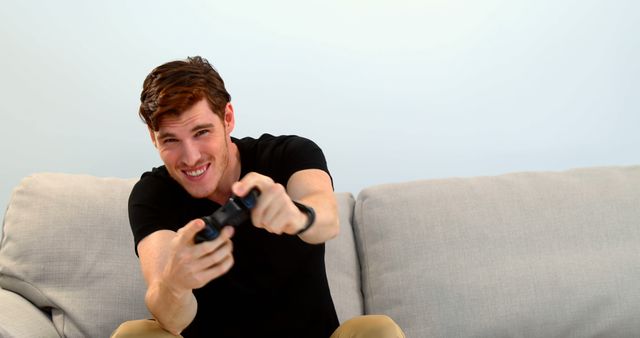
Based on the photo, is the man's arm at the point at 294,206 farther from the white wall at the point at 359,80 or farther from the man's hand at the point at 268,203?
the white wall at the point at 359,80

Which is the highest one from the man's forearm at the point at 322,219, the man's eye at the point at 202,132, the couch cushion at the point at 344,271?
the man's eye at the point at 202,132

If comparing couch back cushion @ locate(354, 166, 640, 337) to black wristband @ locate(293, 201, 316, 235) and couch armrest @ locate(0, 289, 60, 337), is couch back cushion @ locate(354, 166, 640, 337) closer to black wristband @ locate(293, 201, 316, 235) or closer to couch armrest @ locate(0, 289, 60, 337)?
black wristband @ locate(293, 201, 316, 235)

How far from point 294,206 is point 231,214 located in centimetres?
13

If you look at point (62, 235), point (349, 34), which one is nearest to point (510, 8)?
point (349, 34)

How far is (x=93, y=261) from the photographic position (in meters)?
2.08

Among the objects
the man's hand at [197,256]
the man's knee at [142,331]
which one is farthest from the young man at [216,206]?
the man's hand at [197,256]

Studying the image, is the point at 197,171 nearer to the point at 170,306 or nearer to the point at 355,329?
the point at 170,306

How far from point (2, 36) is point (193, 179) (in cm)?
129

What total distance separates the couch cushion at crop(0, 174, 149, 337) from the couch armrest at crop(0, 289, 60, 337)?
1.4 inches

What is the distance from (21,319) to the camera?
1.87 m

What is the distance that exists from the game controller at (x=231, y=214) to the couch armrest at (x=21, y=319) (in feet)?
2.35

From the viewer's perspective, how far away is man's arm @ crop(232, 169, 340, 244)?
132cm

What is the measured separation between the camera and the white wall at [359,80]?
8.62 feet

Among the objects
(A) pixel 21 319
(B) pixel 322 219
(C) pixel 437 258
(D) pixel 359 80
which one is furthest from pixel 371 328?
(D) pixel 359 80
